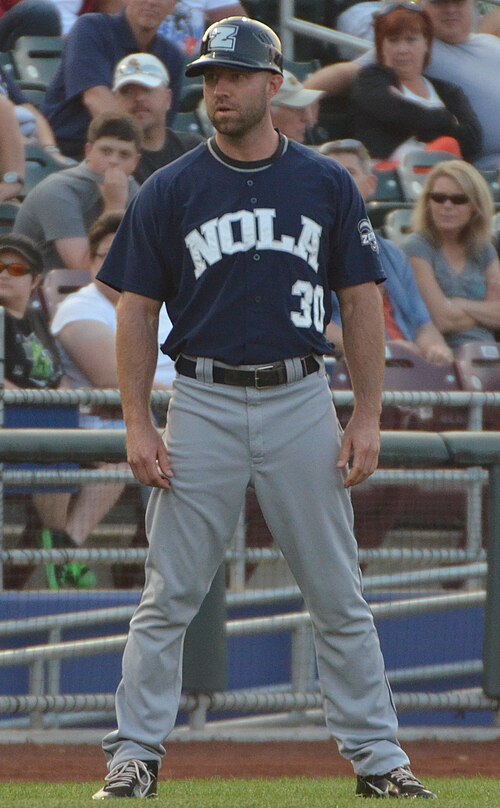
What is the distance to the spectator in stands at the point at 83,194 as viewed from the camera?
648cm

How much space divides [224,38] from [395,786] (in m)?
1.76

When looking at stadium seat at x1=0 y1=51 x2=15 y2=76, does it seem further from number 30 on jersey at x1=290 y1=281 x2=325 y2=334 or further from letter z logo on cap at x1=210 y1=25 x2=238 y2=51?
number 30 on jersey at x1=290 y1=281 x2=325 y2=334

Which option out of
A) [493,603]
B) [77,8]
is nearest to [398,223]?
[77,8]

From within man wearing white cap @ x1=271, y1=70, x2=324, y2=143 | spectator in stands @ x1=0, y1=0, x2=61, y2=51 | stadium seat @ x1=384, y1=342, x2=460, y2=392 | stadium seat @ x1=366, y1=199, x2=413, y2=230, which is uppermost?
spectator in stands @ x1=0, y1=0, x2=61, y2=51

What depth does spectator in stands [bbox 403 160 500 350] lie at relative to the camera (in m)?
6.84

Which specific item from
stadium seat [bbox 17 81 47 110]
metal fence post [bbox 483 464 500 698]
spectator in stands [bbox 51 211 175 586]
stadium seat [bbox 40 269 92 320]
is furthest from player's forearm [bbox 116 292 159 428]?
stadium seat [bbox 17 81 47 110]

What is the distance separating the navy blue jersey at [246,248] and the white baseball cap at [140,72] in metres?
4.14

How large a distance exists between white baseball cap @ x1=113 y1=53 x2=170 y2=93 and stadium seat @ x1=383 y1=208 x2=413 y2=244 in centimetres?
140

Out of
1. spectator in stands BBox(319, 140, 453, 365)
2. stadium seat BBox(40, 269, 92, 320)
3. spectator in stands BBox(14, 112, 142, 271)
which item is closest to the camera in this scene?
stadium seat BBox(40, 269, 92, 320)

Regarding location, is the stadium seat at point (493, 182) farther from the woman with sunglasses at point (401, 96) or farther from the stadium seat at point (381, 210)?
the stadium seat at point (381, 210)

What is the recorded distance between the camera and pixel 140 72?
7266 millimetres

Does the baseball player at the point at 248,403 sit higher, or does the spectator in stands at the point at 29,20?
the spectator in stands at the point at 29,20

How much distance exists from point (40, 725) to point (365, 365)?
2046mm

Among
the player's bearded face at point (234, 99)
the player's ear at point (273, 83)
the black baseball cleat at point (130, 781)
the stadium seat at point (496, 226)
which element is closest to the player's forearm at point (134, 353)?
the player's bearded face at point (234, 99)
